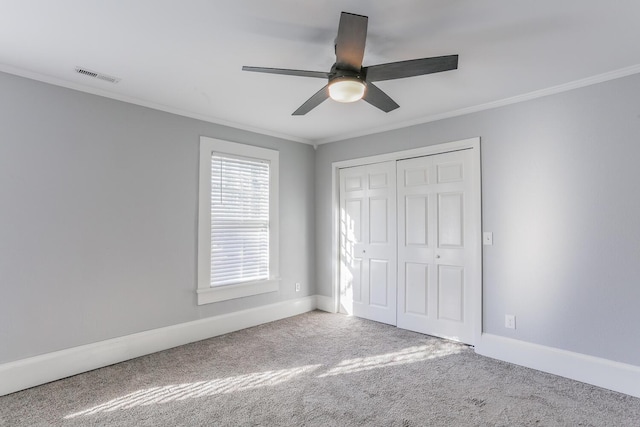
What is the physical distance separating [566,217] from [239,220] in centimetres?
338

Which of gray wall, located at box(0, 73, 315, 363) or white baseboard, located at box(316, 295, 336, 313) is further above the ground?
gray wall, located at box(0, 73, 315, 363)

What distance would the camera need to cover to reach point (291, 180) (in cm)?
491

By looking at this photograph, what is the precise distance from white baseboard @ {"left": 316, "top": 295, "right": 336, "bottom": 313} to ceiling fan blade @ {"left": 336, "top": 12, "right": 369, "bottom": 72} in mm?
3603

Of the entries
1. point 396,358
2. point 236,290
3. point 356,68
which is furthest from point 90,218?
point 396,358


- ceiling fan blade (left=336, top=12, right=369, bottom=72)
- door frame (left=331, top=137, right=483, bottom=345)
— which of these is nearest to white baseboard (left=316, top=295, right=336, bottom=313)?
door frame (left=331, top=137, right=483, bottom=345)

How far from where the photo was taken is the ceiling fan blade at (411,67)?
1.96 m

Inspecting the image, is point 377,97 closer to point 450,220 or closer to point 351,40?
point 351,40

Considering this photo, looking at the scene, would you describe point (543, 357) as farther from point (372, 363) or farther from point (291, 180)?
point (291, 180)

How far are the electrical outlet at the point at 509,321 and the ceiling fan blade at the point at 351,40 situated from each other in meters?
2.74

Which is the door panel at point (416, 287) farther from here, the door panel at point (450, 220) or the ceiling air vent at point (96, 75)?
the ceiling air vent at point (96, 75)

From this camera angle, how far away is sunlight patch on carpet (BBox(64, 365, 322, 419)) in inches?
98.0

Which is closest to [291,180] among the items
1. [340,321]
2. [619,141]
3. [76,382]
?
[340,321]

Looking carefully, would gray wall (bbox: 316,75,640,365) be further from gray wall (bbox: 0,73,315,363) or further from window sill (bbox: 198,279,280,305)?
gray wall (bbox: 0,73,315,363)

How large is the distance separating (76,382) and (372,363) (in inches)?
99.0
